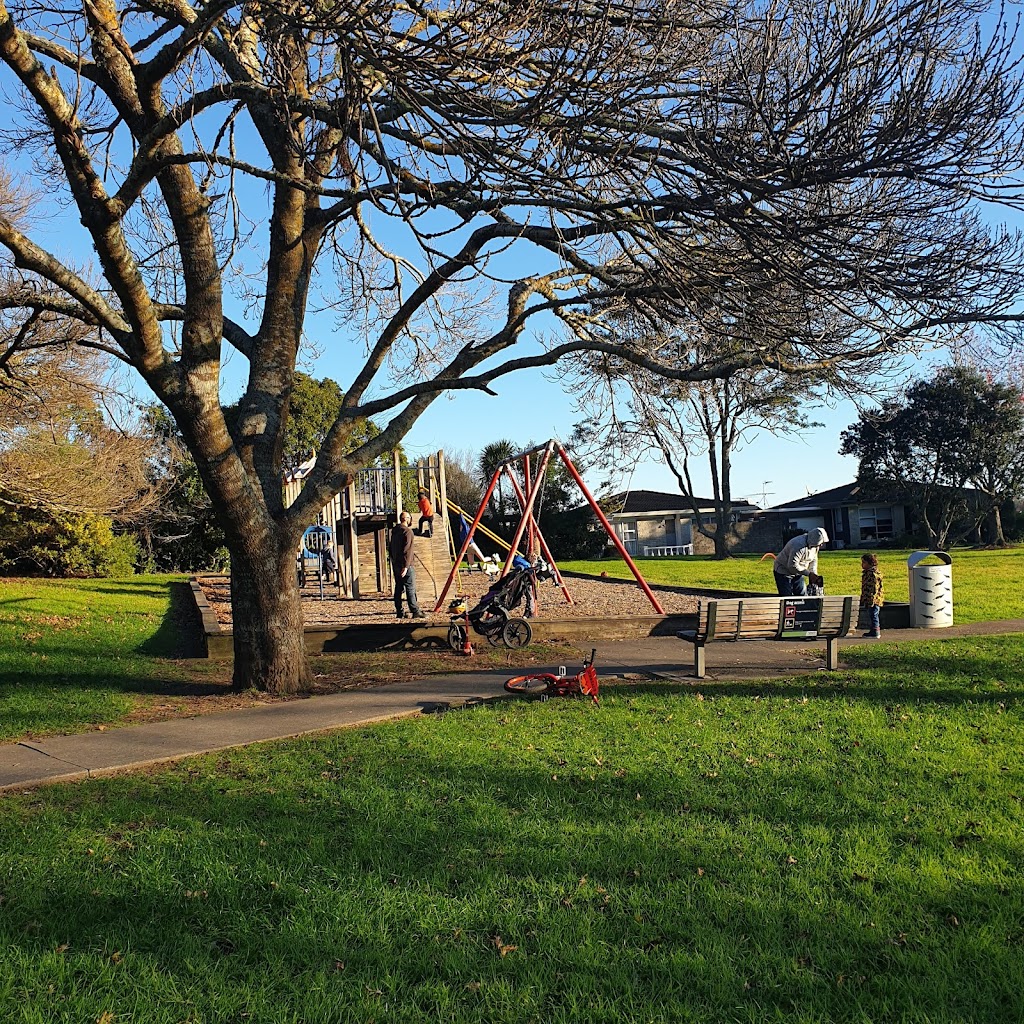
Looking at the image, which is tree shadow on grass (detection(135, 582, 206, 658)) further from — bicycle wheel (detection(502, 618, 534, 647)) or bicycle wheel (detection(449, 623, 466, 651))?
bicycle wheel (detection(502, 618, 534, 647))

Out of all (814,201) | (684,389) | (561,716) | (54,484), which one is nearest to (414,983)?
(561,716)

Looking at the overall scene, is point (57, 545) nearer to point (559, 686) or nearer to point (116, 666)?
point (116, 666)

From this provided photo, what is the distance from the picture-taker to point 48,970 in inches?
142

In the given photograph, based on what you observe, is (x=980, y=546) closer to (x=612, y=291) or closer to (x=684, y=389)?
(x=684, y=389)

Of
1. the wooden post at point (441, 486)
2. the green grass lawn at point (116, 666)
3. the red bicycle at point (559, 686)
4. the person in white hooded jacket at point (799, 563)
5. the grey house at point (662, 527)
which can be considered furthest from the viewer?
the grey house at point (662, 527)

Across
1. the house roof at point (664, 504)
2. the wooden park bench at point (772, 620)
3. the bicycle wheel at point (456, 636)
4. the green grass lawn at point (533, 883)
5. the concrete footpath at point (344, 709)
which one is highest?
the house roof at point (664, 504)

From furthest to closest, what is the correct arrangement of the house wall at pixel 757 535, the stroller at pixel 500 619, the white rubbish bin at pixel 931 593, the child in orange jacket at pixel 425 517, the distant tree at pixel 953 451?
the house wall at pixel 757 535
the distant tree at pixel 953 451
the child in orange jacket at pixel 425 517
the white rubbish bin at pixel 931 593
the stroller at pixel 500 619

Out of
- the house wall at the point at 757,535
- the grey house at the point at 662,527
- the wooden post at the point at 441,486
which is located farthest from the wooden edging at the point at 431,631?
the grey house at the point at 662,527

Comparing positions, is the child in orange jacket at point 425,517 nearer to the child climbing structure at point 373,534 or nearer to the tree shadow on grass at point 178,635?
the child climbing structure at point 373,534

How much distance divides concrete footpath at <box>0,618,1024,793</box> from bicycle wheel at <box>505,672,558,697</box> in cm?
23

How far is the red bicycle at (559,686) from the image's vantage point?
365 inches

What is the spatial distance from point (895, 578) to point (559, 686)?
17.6 metres

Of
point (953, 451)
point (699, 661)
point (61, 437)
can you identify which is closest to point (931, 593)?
point (699, 661)

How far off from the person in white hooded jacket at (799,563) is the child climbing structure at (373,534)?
8447 mm
